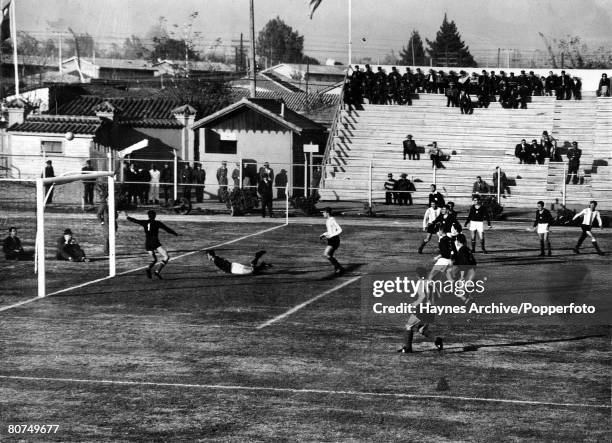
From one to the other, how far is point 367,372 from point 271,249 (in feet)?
53.9

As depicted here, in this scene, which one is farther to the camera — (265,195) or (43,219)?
(265,195)

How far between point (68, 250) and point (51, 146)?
22.6m

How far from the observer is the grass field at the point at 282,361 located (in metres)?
15.8

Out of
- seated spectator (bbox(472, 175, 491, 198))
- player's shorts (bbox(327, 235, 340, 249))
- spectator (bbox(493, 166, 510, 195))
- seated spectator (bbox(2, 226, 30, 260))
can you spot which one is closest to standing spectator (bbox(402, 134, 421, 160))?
spectator (bbox(493, 166, 510, 195))

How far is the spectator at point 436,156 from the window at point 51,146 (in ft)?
59.2

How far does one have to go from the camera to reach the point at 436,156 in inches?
1935

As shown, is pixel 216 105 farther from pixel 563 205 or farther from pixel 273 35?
pixel 273 35

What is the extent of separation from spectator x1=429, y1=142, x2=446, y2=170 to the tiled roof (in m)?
16.4

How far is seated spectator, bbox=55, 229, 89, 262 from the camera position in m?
32.6

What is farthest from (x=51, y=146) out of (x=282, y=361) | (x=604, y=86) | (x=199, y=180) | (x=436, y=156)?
(x=282, y=361)

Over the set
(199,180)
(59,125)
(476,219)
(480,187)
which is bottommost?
(476,219)

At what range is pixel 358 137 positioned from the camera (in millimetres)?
54625

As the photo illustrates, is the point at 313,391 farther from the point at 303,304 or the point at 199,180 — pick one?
the point at 199,180

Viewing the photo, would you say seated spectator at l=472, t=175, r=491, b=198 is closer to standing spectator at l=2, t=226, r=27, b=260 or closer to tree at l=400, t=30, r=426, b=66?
standing spectator at l=2, t=226, r=27, b=260
